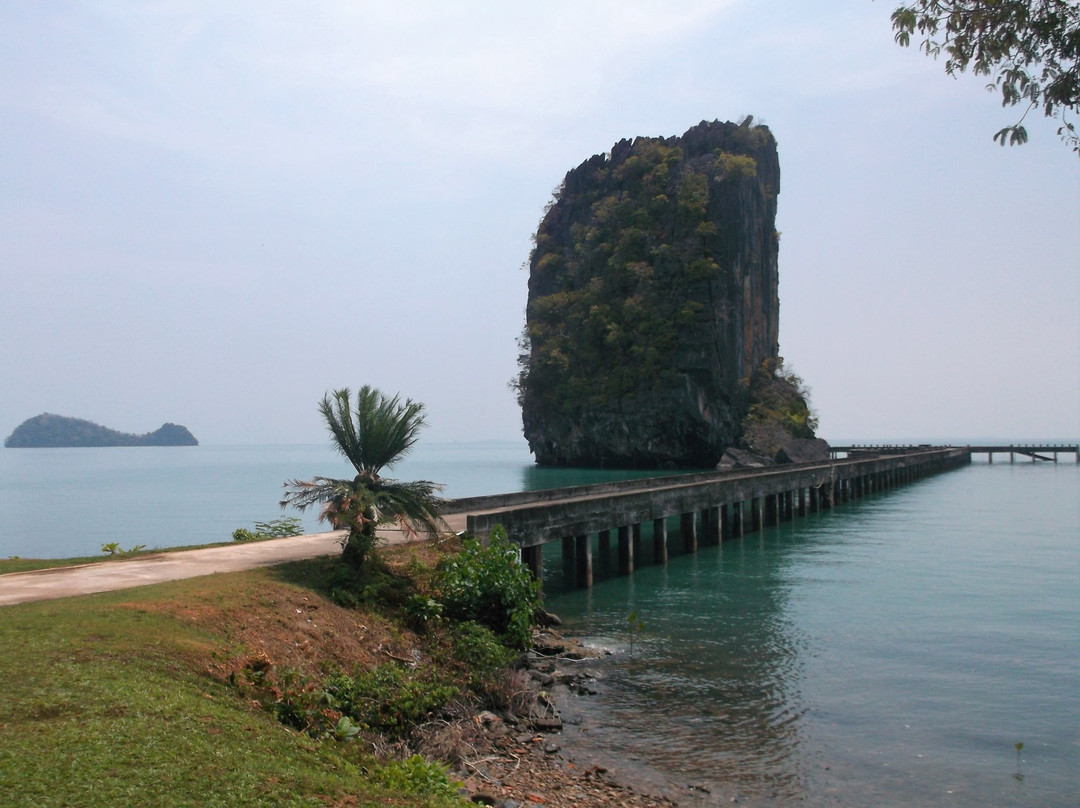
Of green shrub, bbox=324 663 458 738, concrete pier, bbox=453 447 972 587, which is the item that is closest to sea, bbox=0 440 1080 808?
concrete pier, bbox=453 447 972 587

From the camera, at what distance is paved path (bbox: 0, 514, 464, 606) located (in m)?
12.0

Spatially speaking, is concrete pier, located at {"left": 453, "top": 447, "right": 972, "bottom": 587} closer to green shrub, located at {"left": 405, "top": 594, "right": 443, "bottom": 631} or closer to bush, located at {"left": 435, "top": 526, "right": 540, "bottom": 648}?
bush, located at {"left": 435, "top": 526, "right": 540, "bottom": 648}

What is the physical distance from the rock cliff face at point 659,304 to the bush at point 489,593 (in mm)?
71511

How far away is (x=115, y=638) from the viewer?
29.6 ft

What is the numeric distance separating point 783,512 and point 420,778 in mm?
37036

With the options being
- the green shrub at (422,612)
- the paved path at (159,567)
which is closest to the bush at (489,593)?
the green shrub at (422,612)

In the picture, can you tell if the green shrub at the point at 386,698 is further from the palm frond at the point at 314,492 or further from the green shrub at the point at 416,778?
the palm frond at the point at 314,492

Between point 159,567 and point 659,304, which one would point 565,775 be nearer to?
point 159,567

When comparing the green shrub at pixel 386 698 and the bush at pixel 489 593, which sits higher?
the bush at pixel 489 593

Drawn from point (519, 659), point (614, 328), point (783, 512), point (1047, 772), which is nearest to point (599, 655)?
point (519, 659)

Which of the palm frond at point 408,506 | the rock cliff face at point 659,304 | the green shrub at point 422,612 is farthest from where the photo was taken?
the rock cliff face at point 659,304

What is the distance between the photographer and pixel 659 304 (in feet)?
288

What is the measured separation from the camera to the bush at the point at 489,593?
14211 millimetres

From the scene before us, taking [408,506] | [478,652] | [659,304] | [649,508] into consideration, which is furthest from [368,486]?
[659,304]
